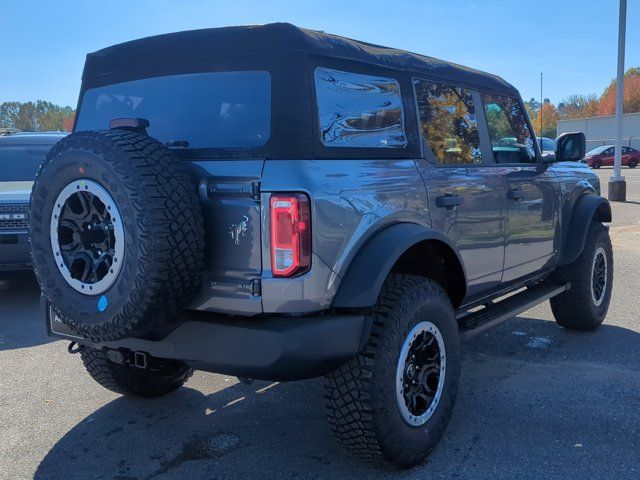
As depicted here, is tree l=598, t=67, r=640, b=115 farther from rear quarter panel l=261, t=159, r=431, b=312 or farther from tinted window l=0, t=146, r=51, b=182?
rear quarter panel l=261, t=159, r=431, b=312

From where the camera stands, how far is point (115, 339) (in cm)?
262

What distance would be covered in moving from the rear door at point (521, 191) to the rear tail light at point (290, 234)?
6.35ft

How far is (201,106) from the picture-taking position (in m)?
3.06

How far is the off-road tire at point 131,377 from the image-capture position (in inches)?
147

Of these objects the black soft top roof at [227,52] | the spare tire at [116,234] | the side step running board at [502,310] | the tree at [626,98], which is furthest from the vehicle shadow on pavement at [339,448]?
the tree at [626,98]

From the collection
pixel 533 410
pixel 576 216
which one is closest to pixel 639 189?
pixel 576 216

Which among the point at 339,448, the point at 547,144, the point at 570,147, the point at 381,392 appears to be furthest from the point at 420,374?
the point at 547,144

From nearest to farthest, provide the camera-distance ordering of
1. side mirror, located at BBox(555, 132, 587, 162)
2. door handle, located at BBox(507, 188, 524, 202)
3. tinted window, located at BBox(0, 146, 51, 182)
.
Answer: door handle, located at BBox(507, 188, 524, 202)
side mirror, located at BBox(555, 132, 587, 162)
tinted window, located at BBox(0, 146, 51, 182)

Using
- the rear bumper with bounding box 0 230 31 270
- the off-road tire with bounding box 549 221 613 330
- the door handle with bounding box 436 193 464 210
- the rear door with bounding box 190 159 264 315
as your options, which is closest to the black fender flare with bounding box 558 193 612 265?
the off-road tire with bounding box 549 221 613 330

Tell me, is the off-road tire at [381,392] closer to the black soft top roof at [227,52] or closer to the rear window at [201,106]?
the rear window at [201,106]

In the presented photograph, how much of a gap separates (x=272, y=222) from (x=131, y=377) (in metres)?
1.88

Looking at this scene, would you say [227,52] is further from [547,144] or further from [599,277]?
[599,277]

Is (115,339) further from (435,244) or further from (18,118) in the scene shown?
(18,118)

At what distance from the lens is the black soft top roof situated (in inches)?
111
